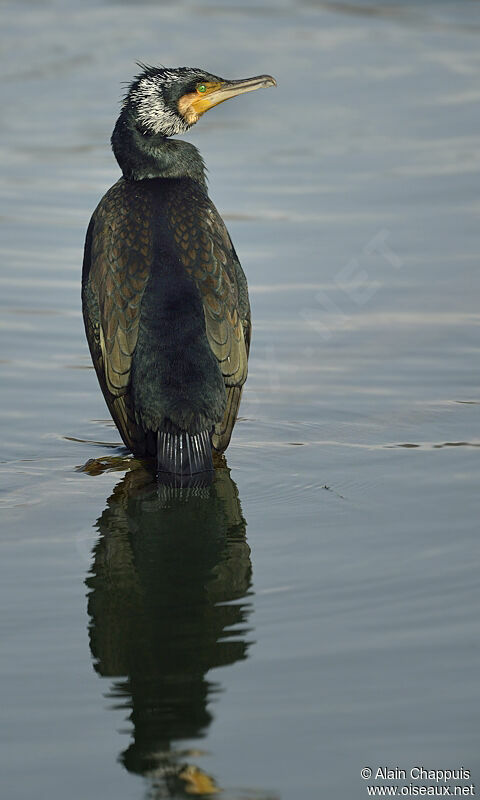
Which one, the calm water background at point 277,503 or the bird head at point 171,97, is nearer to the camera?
the calm water background at point 277,503

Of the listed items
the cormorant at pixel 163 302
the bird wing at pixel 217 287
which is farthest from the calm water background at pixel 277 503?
the bird wing at pixel 217 287

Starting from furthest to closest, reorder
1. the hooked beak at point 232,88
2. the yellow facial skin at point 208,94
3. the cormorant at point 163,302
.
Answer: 1. the hooked beak at point 232,88
2. the yellow facial skin at point 208,94
3. the cormorant at point 163,302

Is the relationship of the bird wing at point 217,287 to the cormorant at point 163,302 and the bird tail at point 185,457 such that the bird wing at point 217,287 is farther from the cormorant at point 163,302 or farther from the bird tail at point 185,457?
the bird tail at point 185,457

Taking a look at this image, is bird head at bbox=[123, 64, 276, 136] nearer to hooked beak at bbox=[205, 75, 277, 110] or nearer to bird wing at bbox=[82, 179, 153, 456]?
hooked beak at bbox=[205, 75, 277, 110]

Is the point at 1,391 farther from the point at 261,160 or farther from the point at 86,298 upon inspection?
the point at 261,160

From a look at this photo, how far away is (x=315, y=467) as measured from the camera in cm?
620

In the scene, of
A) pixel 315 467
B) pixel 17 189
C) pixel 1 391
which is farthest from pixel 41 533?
pixel 17 189

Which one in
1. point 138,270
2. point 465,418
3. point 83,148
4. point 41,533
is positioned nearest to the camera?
point 41,533

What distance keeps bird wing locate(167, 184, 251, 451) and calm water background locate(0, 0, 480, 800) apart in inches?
16.4

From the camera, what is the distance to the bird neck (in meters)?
6.70

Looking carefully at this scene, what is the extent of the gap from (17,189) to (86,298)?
5127 millimetres

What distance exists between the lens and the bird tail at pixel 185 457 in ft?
19.7

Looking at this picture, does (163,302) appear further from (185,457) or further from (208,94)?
(208,94)

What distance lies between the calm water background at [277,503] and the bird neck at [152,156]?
127 centimetres
